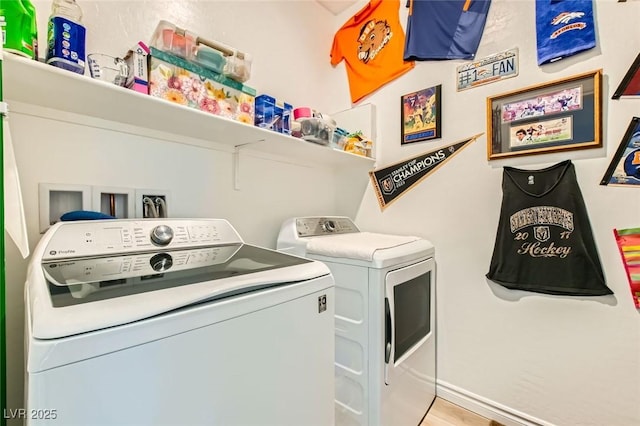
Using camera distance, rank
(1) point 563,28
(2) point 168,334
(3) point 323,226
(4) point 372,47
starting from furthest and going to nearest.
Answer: (4) point 372,47 → (3) point 323,226 → (1) point 563,28 → (2) point 168,334

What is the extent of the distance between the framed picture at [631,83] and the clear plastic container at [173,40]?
1880 mm

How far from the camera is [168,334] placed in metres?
0.59

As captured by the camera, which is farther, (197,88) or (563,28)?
(563,28)

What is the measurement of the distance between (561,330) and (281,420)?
4.77 feet

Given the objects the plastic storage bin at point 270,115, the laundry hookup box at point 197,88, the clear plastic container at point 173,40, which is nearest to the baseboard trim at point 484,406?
the plastic storage bin at point 270,115

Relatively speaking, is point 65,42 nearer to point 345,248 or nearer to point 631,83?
point 345,248

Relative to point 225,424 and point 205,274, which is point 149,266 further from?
point 225,424

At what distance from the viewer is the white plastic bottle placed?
879 millimetres

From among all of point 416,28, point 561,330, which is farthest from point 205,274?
point 416,28

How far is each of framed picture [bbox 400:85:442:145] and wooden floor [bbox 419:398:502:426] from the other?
65.3 inches

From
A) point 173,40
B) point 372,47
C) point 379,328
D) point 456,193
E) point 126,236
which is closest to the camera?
point 126,236

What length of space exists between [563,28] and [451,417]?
214 cm

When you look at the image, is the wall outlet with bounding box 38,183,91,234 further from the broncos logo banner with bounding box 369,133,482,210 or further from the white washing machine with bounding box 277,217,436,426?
the broncos logo banner with bounding box 369,133,482,210

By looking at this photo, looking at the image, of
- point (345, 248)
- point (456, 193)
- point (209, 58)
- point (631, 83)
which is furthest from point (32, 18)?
point (631, 83)
